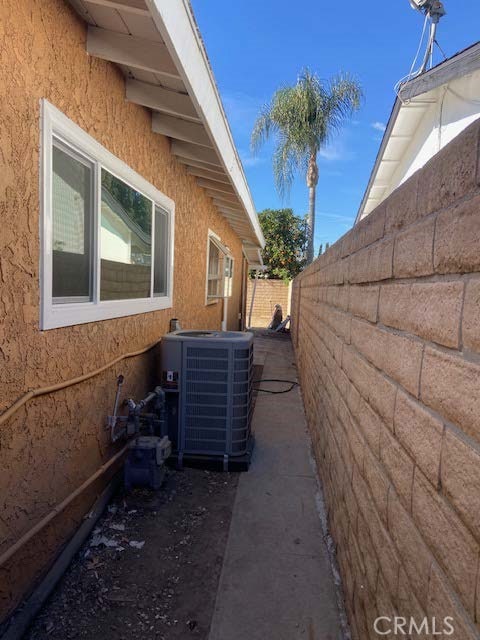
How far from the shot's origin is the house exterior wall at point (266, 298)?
73.7ft

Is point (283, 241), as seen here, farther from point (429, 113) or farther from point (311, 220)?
point (429, 113)

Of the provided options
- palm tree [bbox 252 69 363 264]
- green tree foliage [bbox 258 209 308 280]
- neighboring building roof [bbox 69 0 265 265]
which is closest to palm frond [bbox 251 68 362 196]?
palm tree [bbox 252 69 363 264]

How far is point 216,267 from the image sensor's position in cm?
886

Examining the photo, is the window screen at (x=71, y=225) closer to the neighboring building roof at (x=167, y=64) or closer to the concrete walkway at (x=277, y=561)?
the neighboring building roof at (x=167, y=64)

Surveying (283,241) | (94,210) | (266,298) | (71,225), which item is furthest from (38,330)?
(283,241)

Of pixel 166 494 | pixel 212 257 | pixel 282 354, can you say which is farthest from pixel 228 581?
pixel 282 354

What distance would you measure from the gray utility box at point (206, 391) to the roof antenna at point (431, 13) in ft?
22.0

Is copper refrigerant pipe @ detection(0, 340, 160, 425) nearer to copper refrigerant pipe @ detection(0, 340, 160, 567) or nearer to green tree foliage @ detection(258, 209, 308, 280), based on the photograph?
copper refrigerant pipe @ detection(0, 340, 160, 567)

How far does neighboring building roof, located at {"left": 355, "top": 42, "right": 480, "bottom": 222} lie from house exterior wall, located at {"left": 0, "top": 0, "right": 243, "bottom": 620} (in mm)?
3560

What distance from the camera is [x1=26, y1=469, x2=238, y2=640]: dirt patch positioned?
7.18 ft

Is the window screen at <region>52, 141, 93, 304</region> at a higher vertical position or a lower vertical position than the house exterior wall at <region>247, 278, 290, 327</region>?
higher

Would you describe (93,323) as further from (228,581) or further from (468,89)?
(468,89)

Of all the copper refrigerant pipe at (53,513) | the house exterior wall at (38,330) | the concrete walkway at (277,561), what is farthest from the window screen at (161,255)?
the concrete walkway at (277,561)

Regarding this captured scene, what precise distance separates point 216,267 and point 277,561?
6.70m
